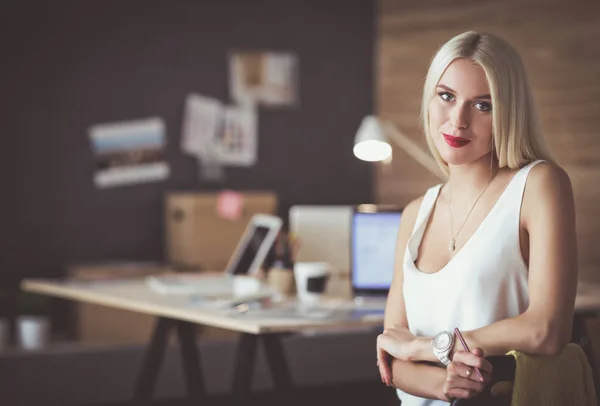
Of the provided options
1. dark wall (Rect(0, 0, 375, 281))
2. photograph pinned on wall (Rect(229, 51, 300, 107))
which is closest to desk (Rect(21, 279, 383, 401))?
dark wall (Rect(0, 0, 375, 281))

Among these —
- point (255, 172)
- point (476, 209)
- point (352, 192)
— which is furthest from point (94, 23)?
point (476, 209)

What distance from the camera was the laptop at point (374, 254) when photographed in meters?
3.38

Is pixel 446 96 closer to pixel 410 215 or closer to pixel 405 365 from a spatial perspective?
pixel 410 215

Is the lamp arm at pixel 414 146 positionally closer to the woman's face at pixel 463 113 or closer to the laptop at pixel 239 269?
the laptop at pixel 239 269

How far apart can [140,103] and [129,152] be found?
31cm

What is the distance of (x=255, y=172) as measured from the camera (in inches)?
237

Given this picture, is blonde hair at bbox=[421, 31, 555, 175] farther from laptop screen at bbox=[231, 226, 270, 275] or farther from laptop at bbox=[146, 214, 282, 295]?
laptop screen at bbox=[231, 226, 270, 275]

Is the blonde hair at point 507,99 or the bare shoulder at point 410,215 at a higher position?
the blonde hair at point 507,99

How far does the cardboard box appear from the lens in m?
5.30

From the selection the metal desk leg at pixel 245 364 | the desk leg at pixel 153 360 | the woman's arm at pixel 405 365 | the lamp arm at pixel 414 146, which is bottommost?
the desk leg at pixel 153 360

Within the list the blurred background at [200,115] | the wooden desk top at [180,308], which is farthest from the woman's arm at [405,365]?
the blurred background at [200,115]

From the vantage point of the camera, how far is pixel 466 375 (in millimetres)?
1659

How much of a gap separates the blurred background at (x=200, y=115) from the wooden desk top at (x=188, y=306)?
2.48 feet

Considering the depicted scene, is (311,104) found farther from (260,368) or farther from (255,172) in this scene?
(260,368)
